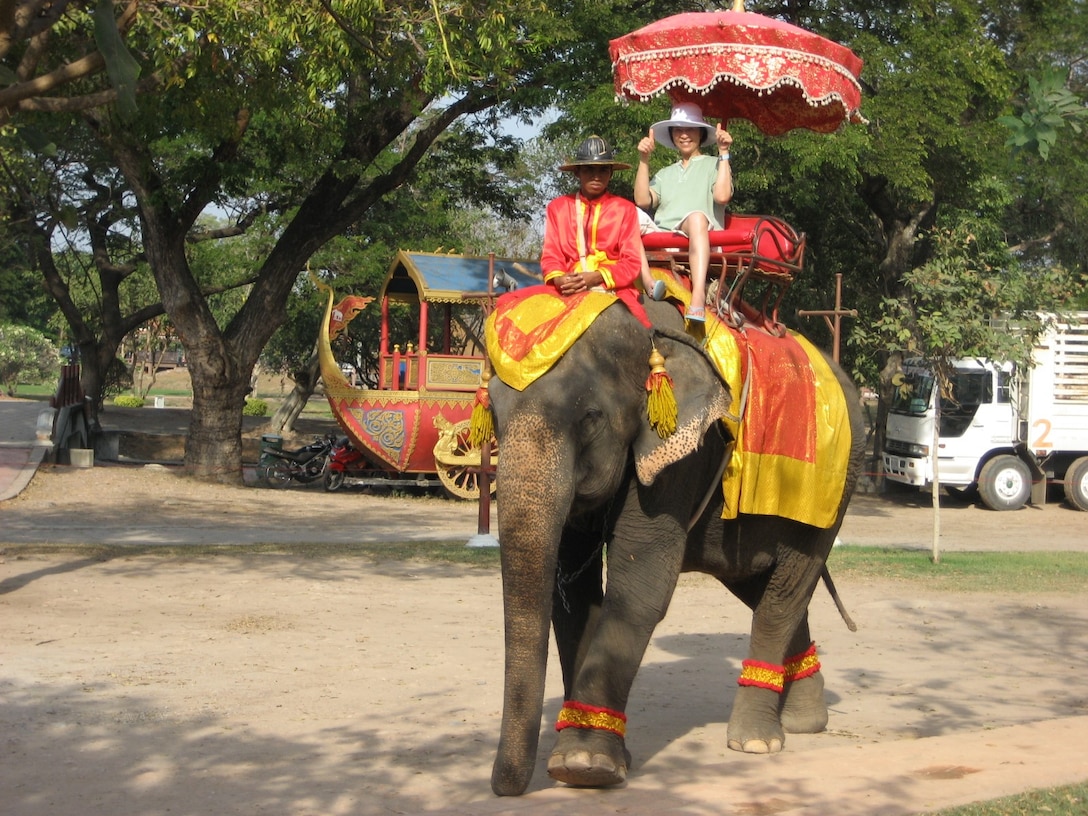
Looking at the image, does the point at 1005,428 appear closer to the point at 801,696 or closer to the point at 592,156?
the point at 801,696

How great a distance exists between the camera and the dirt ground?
535 centimetres

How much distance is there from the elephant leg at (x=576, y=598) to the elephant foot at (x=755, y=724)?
96 cm

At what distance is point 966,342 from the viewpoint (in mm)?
14906

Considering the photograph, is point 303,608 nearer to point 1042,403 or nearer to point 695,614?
point 695,614

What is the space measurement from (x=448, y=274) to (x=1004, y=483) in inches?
394

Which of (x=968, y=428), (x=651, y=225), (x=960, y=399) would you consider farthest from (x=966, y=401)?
(x=651, y=225)

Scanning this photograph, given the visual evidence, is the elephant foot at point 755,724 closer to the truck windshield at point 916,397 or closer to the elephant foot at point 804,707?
the elephant foot at point 804,707

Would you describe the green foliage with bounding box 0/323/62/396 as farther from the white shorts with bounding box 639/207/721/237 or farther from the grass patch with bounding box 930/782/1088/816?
the grass patch with bounding box 930/782/1088/816

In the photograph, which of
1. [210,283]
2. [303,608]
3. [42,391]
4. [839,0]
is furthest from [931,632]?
[42,391]

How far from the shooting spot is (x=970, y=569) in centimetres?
1421

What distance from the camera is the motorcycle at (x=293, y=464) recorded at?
22875mm

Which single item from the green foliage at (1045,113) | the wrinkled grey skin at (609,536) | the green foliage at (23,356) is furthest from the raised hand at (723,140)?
the green foliage at (23,356)

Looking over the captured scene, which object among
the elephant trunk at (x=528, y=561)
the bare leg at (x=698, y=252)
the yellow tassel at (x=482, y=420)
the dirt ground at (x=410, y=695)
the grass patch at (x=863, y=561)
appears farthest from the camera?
the grass patch at (x=863, y=561)

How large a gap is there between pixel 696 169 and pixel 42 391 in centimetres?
5580
